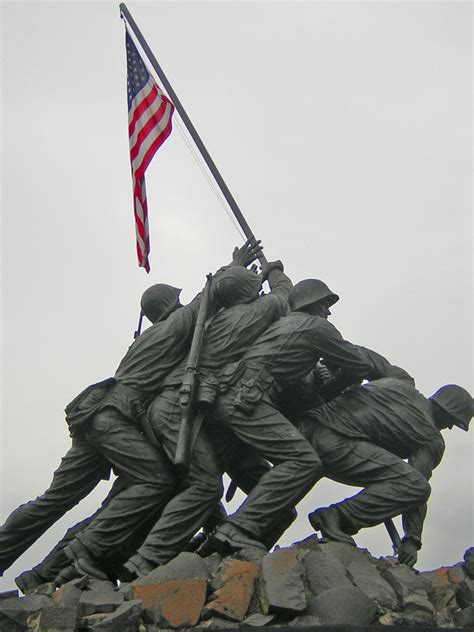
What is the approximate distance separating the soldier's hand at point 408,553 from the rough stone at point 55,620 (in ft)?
11.2

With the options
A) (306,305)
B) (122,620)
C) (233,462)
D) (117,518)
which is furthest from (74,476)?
(306,305)

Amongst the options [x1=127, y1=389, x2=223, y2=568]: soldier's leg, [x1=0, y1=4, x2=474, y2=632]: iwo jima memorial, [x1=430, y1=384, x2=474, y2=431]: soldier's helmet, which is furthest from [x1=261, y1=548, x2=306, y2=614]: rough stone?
[x1=430, y1=384, x2=474, y2=431]: soldier's helmet

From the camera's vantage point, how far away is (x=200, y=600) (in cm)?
827

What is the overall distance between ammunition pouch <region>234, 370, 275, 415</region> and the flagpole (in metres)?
3.57

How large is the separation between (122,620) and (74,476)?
7.67ft

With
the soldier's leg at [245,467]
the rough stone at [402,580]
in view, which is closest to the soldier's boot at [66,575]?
the soldier's leg at [245,467]

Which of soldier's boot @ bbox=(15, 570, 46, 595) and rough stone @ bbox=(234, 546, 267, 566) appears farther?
soldier's boot @ bbox=(15, 570, 46, 595)

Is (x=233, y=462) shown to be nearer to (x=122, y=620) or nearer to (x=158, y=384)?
(x=158, y=384)

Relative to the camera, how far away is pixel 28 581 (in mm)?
9648

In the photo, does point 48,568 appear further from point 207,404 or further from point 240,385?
point 240,385

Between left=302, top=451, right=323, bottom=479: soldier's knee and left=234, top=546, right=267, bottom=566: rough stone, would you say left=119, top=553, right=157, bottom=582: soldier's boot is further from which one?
left=302, top=451, right=323, bottom=479: soldier's knee

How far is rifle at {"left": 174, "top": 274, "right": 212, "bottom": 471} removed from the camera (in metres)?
9.50

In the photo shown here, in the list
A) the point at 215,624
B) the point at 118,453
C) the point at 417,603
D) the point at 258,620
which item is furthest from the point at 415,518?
the point at 118,453

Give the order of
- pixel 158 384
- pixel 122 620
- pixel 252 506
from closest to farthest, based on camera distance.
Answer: pixel 122 620, pixel 252 506, pixel 158 384
